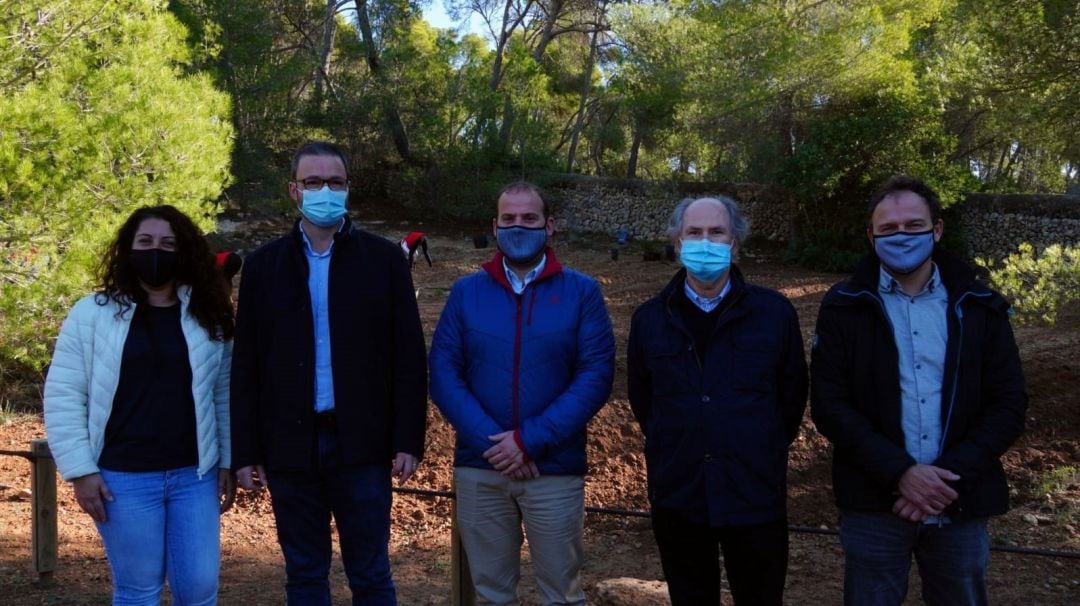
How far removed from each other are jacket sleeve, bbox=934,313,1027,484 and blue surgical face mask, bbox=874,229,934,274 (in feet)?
0.92

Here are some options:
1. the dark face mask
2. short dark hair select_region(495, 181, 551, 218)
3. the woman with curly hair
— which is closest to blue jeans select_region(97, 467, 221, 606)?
the woman with curly hair

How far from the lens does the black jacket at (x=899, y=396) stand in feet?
8.96

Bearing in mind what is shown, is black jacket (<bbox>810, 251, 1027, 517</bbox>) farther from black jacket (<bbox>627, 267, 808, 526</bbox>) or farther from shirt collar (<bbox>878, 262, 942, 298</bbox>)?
black jacket (<bbox>627, 267, 808, 526</bbox>)

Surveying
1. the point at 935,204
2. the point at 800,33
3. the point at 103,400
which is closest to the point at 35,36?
the point at 103,400

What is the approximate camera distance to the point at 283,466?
9.85 feet

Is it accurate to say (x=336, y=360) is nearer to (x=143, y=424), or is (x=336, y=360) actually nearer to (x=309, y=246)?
(x=309, y=246)

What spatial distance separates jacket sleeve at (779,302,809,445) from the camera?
2.97 metres

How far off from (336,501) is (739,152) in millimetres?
18553

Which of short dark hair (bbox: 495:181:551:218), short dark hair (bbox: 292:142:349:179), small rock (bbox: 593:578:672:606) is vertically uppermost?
short dark hair (bbox: 292:142:349:179)

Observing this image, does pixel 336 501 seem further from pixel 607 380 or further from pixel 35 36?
pixel 35 36

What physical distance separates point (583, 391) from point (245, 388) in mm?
1114

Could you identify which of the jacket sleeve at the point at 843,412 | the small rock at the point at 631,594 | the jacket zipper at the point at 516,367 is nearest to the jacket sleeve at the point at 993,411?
the jacket sleeve at the point at 843,412

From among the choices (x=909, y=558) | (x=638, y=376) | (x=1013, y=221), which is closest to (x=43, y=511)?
(x=638, y=376)

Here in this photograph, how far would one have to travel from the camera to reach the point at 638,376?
312cm
